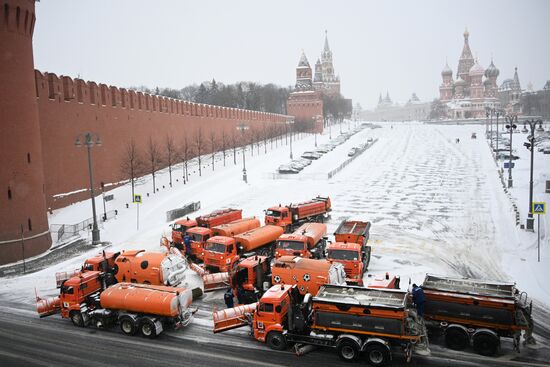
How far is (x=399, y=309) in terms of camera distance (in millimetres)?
12320

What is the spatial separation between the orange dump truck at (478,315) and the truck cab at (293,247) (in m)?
7.25

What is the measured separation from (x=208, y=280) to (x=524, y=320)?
37.2 ft

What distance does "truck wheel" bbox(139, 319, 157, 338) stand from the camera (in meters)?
14.5

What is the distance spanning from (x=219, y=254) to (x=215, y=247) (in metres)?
0.43

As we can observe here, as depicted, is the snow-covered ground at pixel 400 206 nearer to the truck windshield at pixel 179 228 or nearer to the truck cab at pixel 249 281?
the truck windshield at pixel 179 228

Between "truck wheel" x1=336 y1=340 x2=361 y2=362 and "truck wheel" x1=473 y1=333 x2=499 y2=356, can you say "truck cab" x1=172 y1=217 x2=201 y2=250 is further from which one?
"truck wheel" x1=473 y1=333 x2=499 y2=356

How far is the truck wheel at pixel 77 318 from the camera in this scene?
15602mm

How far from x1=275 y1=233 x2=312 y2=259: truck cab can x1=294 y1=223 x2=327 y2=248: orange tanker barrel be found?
1.87 feet

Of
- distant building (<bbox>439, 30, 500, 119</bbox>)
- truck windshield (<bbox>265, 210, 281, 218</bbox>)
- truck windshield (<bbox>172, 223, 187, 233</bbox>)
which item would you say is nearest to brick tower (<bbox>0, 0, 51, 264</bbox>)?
truck windshield (<bbox>172, 223, 187, 233</bbox>)

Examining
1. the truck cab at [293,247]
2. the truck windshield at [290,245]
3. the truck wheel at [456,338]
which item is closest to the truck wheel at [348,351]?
the truck wheel at [456,338]

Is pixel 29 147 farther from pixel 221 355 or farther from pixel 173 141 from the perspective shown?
pixel 173 141

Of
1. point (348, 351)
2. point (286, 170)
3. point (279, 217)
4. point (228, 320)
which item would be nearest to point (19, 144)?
point (279, 217)

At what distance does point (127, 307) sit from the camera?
1491cm

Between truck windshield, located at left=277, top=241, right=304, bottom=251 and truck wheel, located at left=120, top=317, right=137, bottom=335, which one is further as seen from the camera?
truck windshield, located at left=277, top=241, right=304, bottom=251
